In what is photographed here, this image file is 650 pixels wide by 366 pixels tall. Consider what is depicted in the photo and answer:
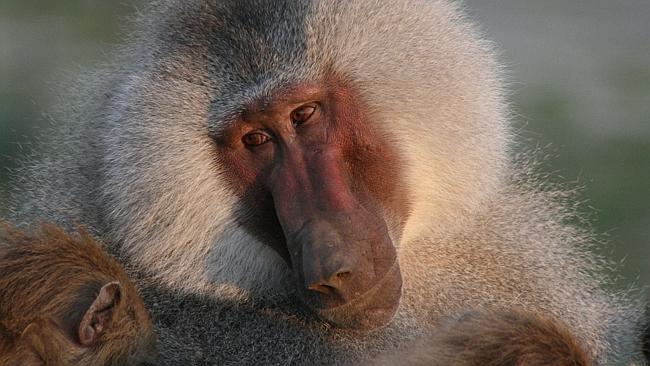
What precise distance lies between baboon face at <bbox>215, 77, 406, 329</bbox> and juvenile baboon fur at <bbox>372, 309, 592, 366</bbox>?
0.30 metres

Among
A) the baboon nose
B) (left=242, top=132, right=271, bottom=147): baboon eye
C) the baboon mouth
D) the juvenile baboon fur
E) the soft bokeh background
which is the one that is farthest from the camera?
the soft bokeh background

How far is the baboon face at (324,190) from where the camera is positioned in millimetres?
3842

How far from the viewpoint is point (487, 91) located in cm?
435

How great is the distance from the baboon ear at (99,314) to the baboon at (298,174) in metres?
0.33

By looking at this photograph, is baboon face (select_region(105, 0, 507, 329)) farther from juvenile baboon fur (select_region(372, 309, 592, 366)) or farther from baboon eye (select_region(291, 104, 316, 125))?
juvenile baboon fur (select_region(372, 309, 592, 366))

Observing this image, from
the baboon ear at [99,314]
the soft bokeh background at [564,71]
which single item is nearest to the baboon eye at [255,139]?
the baboon ear at [99,314]

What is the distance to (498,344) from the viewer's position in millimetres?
3531

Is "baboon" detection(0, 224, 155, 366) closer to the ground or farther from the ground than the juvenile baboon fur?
farther from the ground

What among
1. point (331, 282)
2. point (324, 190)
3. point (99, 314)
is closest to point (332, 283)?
point (331, 282)

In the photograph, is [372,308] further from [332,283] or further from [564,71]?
[564,71]

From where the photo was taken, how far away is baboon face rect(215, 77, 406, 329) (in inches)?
151

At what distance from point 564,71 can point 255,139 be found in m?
6.45

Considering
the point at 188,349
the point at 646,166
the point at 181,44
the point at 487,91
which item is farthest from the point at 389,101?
the point at 646,166

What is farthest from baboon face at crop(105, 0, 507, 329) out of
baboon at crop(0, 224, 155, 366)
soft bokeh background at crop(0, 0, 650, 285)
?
soft bokeh background at crop(0, 0, 650, 285)
